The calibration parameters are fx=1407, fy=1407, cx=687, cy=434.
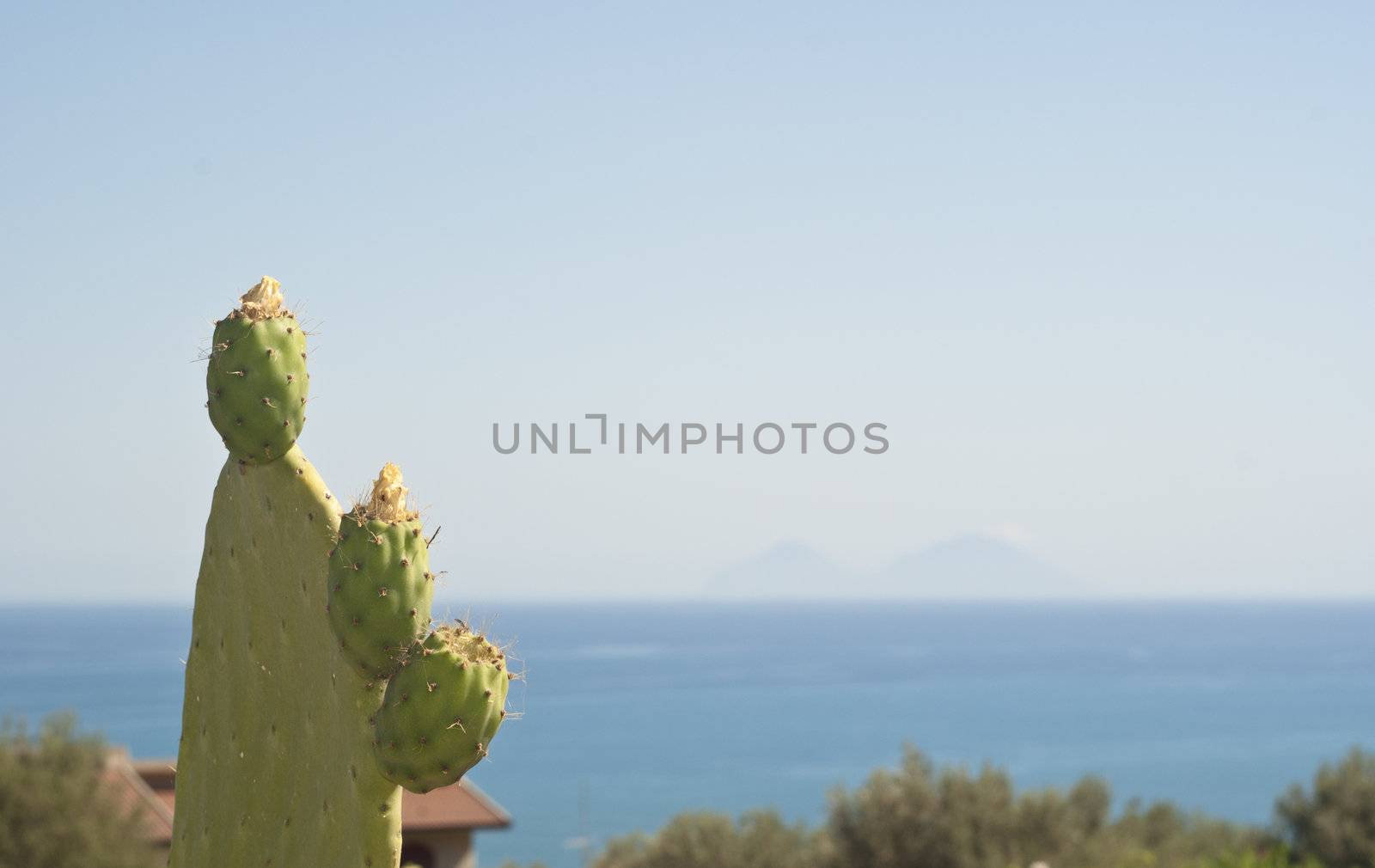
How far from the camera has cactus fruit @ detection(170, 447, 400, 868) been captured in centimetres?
258

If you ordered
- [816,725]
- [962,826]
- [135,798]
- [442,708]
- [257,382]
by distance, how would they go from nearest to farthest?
1. [442,708]
2. [257,382]
3. [135,798]
4. [962,826]
5. [816,725]

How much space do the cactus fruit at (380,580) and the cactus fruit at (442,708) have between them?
6 cm

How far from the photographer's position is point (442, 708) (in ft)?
7.57

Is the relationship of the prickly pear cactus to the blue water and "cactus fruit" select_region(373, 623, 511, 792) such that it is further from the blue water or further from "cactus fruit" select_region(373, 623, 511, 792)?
the blue water

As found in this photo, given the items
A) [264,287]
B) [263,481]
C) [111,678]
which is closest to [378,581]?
[263,481]

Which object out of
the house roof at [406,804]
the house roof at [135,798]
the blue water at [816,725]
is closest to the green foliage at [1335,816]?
the house roof at [406,804]

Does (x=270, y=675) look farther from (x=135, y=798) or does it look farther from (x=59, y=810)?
(x=135, y=798)

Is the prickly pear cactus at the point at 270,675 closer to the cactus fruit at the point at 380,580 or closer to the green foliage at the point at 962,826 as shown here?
the cactus fruit at the point at 380,580

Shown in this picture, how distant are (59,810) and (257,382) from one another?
1633 centimetres

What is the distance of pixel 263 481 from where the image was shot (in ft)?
8.98

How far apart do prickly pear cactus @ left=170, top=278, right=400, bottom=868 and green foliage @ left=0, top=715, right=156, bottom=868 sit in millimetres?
15420

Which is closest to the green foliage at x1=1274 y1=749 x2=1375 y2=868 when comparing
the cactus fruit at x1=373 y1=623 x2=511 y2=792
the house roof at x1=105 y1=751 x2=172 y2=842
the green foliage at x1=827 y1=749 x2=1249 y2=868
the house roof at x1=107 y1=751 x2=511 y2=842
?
the green foliage at x1=827 y1=749 x2=1249 y2=868

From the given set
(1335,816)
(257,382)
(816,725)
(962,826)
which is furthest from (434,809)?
(816,725)

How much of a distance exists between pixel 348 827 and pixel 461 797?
65.0 feet
